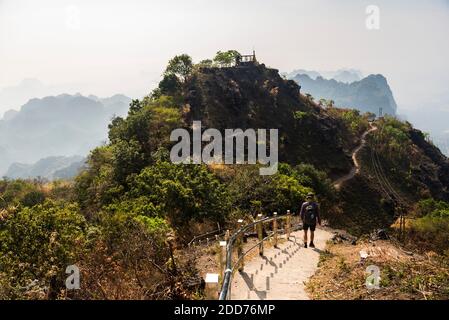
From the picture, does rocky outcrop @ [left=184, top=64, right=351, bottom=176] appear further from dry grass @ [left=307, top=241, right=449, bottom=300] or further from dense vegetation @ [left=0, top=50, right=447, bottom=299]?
dry grass @ [left=307, top=241, right=449, bottom=300]

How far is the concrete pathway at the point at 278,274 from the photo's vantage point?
29.0 ft

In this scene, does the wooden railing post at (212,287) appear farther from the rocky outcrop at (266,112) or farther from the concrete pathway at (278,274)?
the rocky outcrop at (266,112)

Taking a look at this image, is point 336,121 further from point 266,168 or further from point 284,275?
point 284,275

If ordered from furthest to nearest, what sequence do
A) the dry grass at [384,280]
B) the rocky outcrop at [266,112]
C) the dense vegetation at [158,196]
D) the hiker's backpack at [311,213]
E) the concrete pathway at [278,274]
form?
the rocky outcrop at [266,112] → the hiker's backpack at [311,213] → the dense vegetation at [158,196] → the concrete pathway at [278,274] → the dry grass at [384,280]

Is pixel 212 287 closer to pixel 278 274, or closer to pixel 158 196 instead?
pixel 278 274

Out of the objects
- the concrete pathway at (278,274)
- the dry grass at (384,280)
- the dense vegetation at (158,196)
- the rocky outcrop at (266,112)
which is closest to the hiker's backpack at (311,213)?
the concrete pathway at (278,274)

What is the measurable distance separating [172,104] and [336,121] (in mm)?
31997

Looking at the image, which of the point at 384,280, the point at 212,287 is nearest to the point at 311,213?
the point at 384,280

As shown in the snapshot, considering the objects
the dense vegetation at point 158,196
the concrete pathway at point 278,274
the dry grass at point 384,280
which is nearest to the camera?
the dry grass at point 384,280

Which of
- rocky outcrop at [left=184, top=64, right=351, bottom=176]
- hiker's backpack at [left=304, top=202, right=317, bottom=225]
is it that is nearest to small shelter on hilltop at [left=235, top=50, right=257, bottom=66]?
rocky outcrop at [left=184, top=64, right=351, bottom=176]

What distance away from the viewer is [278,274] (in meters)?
10.5

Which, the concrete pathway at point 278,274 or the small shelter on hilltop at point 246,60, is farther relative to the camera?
the small shelter on hilltop at point 246,60

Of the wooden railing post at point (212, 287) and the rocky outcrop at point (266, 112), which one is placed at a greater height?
the rocky outcrop at point (266, 112)

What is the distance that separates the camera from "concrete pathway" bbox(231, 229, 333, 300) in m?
8.85
